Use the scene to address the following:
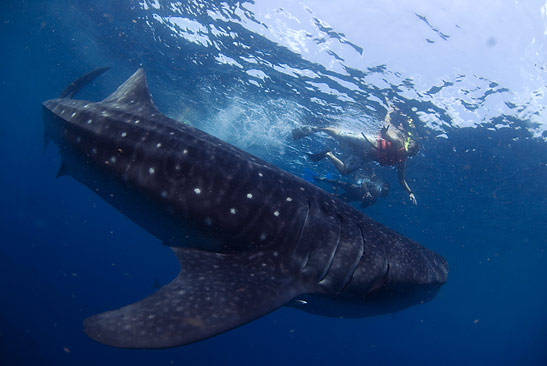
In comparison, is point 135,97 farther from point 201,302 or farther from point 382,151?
point 382,151

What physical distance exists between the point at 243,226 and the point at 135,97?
3.47 metres

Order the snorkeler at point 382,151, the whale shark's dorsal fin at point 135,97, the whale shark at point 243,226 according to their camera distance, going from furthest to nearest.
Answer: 1. the snorkeler at point 382,151
2. the whale shark's dorsal fin at point 135,97
3. the whale shark at point 243,226

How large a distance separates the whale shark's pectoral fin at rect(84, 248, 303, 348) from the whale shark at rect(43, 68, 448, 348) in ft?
0.06

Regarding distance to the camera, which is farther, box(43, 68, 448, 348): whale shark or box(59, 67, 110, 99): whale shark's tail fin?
box(59, 67, 110, 99): whale shark's tail fin

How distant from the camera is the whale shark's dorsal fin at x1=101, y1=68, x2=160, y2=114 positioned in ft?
16.7

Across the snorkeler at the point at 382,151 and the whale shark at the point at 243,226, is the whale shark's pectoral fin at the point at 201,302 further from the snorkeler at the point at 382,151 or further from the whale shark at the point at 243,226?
the snorkeler at the point at 382,151

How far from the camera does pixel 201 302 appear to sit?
273 centimetres

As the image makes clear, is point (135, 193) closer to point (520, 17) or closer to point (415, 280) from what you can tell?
point (415, 280)

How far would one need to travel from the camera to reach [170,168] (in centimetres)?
383

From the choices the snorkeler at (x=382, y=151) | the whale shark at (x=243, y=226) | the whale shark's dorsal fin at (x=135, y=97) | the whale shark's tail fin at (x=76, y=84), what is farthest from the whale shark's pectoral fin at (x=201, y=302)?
the snorkeler at (x=382, y=151)

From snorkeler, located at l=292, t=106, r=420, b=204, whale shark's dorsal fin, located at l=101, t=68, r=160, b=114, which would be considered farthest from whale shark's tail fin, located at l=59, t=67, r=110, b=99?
snorkeler, located at l=292, t=106, r=420, b=204

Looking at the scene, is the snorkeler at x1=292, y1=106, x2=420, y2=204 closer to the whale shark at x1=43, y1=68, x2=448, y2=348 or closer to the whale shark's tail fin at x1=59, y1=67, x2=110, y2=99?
the whale shark's tail fin at x1=59, y1=67, x2=110, y2=99

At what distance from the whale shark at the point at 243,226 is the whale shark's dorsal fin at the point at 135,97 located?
625 millimetres

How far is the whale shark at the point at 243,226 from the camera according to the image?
343cm
